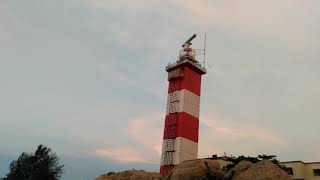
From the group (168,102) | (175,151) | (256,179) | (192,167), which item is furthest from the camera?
(168,102)

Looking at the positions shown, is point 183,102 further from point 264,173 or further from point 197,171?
point 264,173

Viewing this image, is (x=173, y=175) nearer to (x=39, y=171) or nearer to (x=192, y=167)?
(x=192, y=167)

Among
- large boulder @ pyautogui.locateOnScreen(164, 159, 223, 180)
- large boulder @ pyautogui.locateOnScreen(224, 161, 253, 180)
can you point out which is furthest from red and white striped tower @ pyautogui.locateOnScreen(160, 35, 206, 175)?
large boulder @ pyautogui.locateOnScreen(224, 161, 253, 180)

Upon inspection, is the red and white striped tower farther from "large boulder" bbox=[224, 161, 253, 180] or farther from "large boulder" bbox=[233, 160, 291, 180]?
"large boulder" bbox=[233, 160, 291, 180]

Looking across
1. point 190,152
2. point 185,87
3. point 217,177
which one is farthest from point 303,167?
point 217,177

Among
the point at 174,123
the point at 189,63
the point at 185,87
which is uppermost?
the point at 189,63

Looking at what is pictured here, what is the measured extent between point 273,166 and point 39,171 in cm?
5799

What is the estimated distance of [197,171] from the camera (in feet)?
132

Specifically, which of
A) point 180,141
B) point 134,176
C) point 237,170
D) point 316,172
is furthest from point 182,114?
point 237,170

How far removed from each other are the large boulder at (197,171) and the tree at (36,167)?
157 feet

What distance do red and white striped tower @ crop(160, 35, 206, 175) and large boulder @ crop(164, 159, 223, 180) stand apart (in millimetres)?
33845

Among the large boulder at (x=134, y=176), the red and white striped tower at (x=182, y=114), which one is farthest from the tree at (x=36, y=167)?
the large boulder at (x=134, y=176)

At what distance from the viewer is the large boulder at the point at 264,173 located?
3600cm

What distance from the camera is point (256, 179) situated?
3653 centimetres
